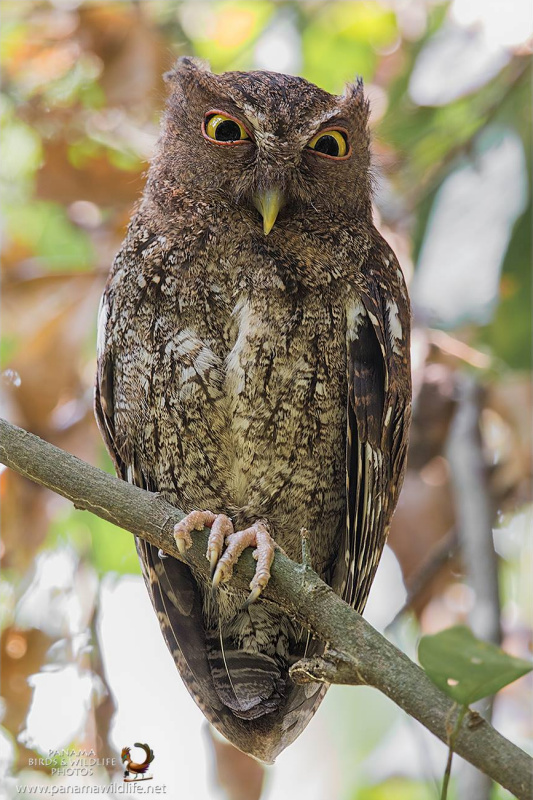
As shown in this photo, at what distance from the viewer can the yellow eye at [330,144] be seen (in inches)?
112

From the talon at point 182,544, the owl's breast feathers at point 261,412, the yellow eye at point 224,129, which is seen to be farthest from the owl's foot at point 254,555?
the yellow eye at point 224,129

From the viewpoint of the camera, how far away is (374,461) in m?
2.75

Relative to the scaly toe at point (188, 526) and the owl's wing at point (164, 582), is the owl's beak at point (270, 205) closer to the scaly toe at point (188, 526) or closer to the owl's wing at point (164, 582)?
the owl's wing at point (164, 582)

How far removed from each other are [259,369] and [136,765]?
117 cm

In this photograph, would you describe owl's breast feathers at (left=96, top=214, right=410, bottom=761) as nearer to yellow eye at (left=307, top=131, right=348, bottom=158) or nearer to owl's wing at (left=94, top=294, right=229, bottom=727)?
owl's wing at (left=94, top=294, right=229, bottom=727)

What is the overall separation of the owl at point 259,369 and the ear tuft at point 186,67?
17cm

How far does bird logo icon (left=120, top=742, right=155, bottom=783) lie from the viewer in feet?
7.86

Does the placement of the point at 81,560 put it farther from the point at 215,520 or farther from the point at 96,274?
the point at 215,520

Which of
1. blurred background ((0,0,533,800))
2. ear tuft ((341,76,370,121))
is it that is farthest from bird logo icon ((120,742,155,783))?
ear tuft ((341,76,370,121))

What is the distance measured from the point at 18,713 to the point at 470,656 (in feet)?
6.57

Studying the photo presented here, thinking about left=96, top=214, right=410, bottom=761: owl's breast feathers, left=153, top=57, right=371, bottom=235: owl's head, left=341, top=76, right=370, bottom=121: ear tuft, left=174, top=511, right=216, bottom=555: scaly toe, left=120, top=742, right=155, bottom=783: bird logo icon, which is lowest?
left=120, top=742, right=155, bottom=783: bird logo icon

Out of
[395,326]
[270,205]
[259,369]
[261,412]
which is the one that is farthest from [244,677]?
[270,205]

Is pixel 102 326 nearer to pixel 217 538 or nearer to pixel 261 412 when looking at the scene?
pixel 261 412

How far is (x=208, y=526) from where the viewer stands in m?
2.49
